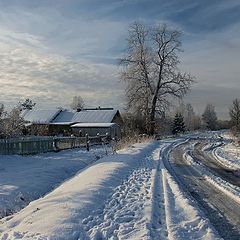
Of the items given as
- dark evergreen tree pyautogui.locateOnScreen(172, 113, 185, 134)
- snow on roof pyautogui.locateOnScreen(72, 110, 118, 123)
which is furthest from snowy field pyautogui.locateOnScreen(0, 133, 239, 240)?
dark evergreen tree pyautogui.locateOnScreen(172, 113, 185, 134)

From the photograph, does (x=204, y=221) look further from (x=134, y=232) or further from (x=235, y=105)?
(x=235, y=105)

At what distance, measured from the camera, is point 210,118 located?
151250mm

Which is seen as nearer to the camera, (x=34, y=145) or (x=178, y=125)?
(x=34, y=145)

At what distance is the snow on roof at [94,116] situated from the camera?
67750 millimetres

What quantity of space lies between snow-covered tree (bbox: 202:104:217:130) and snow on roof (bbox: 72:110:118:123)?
3159 inches

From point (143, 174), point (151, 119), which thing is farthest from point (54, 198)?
point (151, 119)

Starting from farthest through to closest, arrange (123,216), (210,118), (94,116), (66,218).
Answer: (210,118) < (94,116) < (123,216) < (66,218)

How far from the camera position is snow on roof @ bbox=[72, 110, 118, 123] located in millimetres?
67750

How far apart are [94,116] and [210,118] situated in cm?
8960

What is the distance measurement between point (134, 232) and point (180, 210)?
2.19 m

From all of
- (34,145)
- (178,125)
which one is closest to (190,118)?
(178,125)

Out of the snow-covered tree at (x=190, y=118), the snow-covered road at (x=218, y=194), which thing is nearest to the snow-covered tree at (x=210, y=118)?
the snow-covered tree at (x=190, y=118)

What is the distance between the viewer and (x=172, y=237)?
272 inches

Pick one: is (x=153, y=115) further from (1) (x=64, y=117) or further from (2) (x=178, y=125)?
(2) (x=178, y=125)
